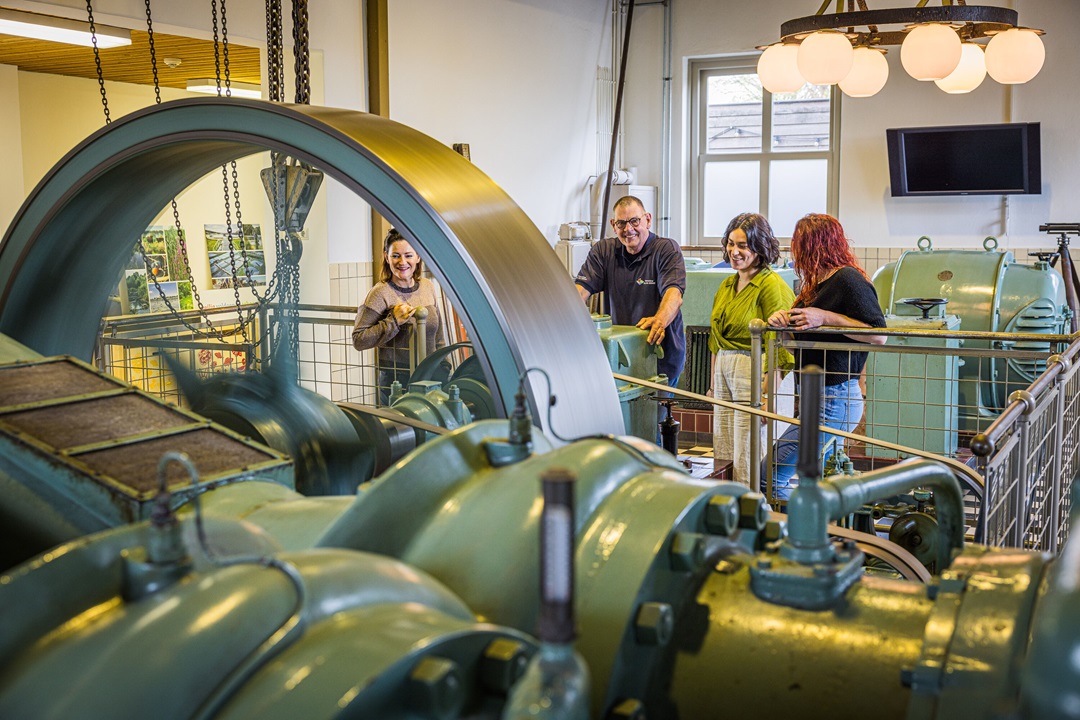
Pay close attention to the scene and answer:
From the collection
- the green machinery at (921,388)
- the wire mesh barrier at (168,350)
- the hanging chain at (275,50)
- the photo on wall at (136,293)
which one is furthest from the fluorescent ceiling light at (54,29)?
the green machinery at (921,388)

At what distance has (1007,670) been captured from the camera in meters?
0.72

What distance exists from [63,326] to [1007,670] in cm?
186

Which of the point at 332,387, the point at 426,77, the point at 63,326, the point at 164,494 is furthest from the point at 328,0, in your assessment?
the point at 164,494

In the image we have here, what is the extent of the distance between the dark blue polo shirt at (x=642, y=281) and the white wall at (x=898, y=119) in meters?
3.75

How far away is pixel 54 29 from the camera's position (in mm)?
4641

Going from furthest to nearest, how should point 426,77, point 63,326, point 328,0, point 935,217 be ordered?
point 935,217 → point 426,77 → point 328,0 → point 63,326

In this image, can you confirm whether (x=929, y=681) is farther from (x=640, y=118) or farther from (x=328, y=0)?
(x=640, y=118)

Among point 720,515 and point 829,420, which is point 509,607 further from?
point 829,420

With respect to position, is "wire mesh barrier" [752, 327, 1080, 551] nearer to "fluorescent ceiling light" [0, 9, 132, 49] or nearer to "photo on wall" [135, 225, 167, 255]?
"fluorescent ceiling light" [0, 9, 132, 49]

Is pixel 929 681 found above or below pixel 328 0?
below

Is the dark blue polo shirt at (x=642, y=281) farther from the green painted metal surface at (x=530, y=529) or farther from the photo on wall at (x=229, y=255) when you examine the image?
the green painted metal surface at (x=530, y=529)

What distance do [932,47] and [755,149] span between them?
168 inches

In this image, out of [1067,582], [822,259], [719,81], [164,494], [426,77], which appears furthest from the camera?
[719,81]

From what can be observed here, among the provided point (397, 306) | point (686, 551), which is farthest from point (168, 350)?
point (686, 551)
